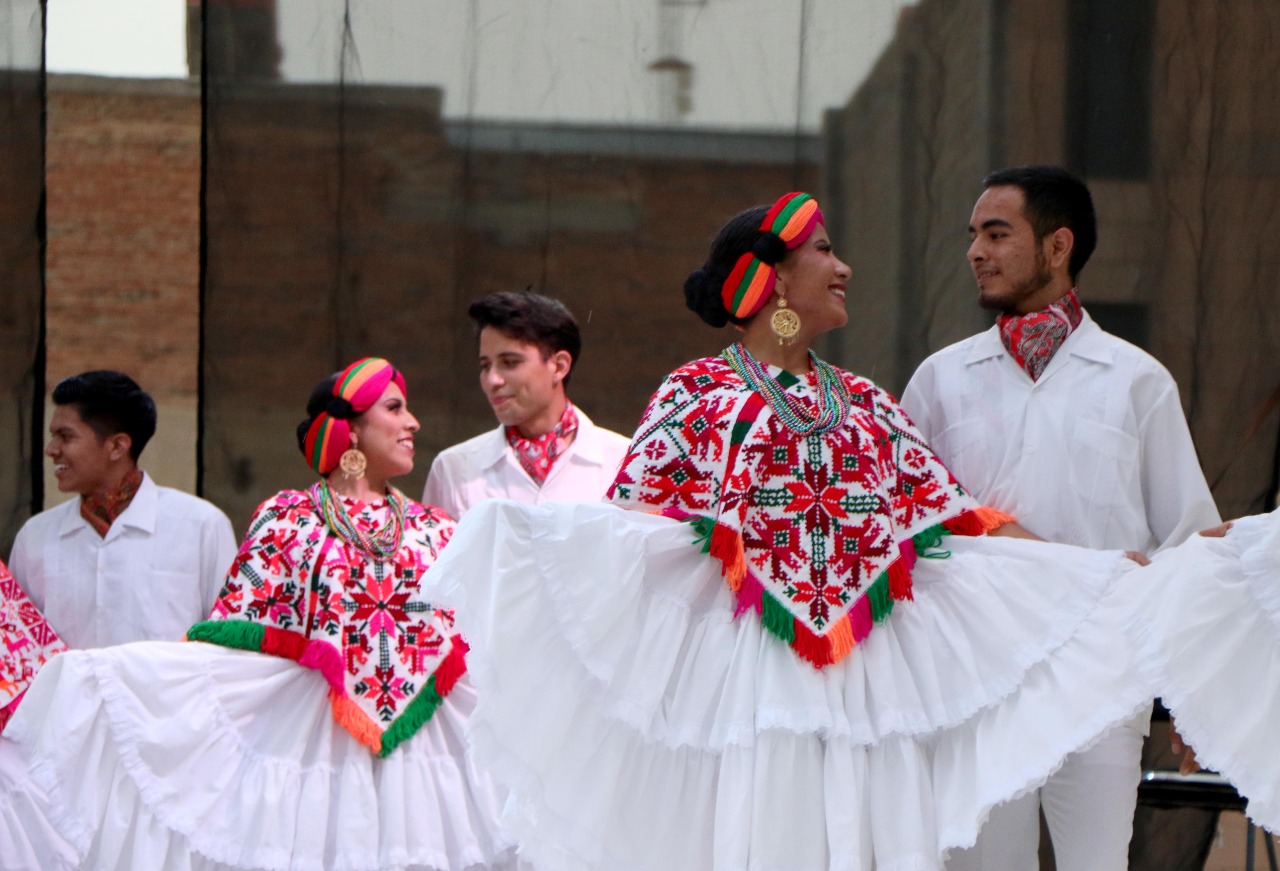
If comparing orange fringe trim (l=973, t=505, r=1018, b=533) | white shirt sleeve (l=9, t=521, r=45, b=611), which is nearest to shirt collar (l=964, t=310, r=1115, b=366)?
orange fringe trim (l=973, t=505, r=1018, b=533)

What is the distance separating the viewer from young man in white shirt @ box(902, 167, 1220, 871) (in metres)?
3.68

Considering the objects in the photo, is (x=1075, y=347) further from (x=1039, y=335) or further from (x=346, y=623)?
(x=346, y=623)

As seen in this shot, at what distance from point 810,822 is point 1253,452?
2.51 metres

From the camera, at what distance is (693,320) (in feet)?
17.1

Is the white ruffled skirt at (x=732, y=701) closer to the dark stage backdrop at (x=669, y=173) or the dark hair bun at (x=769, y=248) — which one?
the dark hair bun at (x=769, y=248)

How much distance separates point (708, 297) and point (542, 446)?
130cm

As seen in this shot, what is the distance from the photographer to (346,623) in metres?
4.29

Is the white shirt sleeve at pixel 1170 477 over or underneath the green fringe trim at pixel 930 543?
over

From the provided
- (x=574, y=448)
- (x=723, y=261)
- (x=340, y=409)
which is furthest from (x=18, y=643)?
(x=723, y=261)

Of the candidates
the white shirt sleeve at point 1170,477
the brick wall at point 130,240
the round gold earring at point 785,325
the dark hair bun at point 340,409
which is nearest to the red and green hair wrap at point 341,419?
the dark hair bun at point 340,409

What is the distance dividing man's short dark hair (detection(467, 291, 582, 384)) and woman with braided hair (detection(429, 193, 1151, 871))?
1.34 metres

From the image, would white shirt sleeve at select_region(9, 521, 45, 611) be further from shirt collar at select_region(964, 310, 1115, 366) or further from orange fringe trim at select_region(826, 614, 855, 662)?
shirt collar at select_region(964, 310, 1115, 366)

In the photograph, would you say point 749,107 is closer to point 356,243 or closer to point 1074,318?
point 356,243

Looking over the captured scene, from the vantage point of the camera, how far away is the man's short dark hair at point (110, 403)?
16.5 ft
